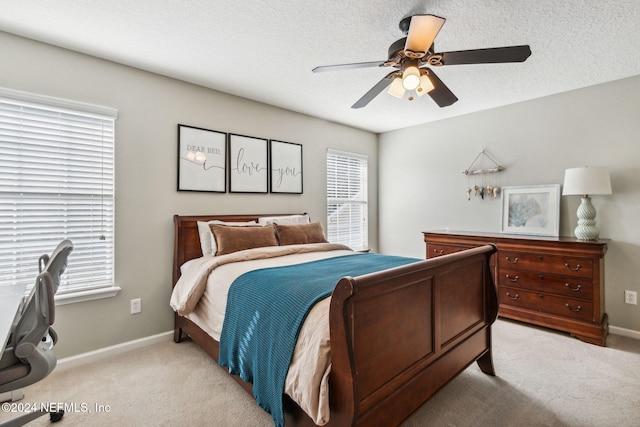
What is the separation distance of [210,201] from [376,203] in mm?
2817

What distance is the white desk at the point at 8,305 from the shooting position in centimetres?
121

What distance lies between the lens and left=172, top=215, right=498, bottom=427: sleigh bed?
4.06 ft

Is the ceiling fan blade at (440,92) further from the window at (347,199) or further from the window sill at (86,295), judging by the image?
the window sill at (86,295)

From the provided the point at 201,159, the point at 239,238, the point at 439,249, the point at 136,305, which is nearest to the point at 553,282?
the point at 439,249

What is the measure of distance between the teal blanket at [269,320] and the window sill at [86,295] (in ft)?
4.08

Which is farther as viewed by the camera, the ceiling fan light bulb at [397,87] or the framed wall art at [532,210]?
the framed wall art at [532,210]

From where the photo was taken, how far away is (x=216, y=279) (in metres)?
2.23

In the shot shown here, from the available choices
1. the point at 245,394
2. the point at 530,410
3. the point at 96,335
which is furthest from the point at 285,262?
the point at 530,410

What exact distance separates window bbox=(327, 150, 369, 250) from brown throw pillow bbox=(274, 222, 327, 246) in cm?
101

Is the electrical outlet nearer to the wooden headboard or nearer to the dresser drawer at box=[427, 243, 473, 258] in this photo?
the wooden headboard

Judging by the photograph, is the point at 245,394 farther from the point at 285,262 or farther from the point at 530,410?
the point at 530,410

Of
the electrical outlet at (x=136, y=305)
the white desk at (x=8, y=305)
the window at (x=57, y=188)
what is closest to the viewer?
the white desk at (x=8, y=305)

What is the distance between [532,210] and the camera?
3469mm

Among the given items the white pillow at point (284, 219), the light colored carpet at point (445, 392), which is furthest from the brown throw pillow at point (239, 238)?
the light colored carpet at point (445, 392)
